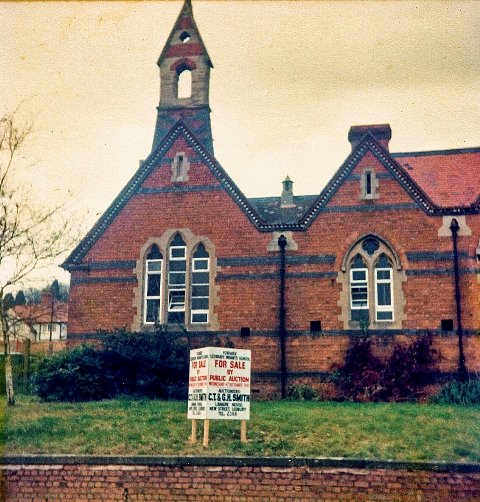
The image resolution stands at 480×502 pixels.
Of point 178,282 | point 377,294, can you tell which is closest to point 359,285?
point 377,294

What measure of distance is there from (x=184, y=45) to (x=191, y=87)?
1747 millimetres

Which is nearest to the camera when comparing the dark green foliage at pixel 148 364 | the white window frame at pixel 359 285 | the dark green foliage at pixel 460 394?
the dark green foliage at pixel 460 394

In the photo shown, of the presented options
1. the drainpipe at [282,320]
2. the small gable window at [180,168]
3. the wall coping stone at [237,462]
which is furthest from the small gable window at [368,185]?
the wall coping stone at [237,462]

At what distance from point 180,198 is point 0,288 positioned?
7718mm

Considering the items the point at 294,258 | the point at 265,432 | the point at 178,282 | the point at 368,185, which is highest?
the point at 368,185

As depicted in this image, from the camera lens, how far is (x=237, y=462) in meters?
12.4

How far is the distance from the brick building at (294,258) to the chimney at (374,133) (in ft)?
0.14

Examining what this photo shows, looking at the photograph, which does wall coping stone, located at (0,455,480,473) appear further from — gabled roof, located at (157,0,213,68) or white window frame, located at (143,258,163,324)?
gabled roof, located at (157,0,213,68)

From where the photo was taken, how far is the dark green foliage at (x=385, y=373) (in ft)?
69.2

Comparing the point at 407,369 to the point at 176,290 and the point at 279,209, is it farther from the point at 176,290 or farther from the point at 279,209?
the point at 279,209

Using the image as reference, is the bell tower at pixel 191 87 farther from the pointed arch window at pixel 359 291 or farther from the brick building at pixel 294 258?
the pointed arch window at pixel 359 291

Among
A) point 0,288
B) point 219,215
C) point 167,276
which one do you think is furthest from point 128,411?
point 219,215

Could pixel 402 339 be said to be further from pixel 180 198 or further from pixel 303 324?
pixel 180 198

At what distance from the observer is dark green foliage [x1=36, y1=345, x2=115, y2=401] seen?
19.7 m
